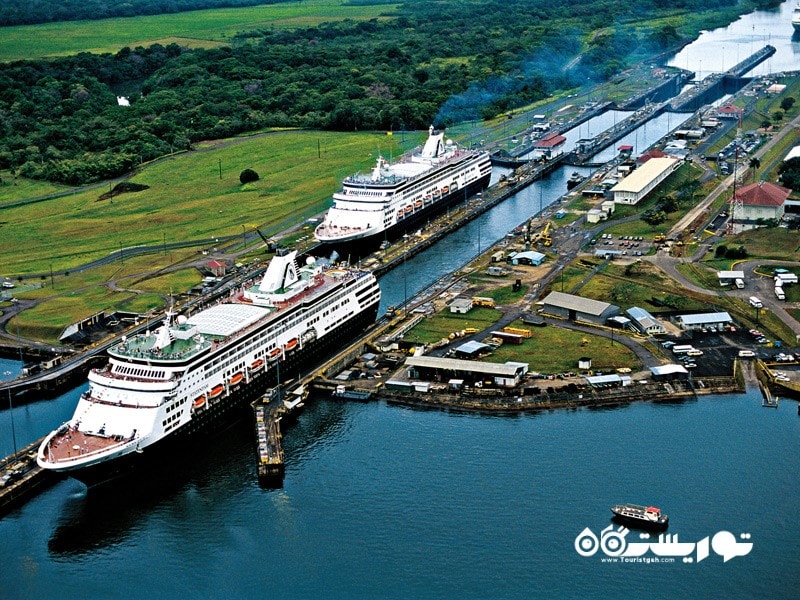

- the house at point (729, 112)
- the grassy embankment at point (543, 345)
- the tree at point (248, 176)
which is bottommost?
the grassy embankment at point (543, 345)

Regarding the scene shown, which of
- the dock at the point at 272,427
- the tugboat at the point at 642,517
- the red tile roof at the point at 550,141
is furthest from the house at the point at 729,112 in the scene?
the tugboat at the point at 642,517

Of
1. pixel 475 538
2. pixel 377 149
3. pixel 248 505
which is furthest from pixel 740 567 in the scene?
pixel 377 149

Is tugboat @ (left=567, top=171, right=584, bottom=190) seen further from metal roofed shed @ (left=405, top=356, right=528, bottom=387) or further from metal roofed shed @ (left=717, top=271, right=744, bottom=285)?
metal roofed shed @ (left=405, top=356, right=528, bottom=387)

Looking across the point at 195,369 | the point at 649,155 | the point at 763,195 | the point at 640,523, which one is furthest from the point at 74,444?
the point at 649,155

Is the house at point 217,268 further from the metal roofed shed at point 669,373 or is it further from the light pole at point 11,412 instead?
the metal roofed shed at point 669,373

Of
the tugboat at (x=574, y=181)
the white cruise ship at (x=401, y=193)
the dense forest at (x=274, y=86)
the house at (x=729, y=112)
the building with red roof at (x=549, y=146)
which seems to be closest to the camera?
the white cruise ship at (x=401, y=193)
